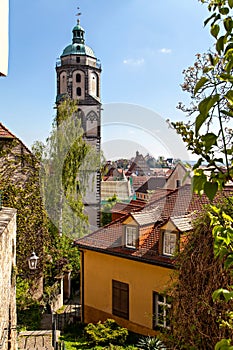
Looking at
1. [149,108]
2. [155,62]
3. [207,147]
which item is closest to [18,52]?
[149,108]

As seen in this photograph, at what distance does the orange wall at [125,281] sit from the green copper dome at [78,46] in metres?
15.4

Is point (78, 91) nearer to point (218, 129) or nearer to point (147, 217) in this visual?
point (147, 217)

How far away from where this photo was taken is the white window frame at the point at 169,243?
23.2ft

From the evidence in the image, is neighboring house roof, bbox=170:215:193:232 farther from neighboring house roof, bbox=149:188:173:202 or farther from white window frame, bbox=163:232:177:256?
neighboring house roof, bbox=149:188:173:202

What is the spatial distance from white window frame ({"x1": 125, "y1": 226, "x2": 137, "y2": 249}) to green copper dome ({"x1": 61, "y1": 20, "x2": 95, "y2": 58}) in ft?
50.9

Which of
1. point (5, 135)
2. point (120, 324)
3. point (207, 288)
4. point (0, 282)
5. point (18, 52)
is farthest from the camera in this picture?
point (5, 135)

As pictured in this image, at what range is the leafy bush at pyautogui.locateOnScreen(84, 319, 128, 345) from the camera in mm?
7047

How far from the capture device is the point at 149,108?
275 inches

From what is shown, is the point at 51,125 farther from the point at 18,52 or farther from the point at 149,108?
the point at 149,108

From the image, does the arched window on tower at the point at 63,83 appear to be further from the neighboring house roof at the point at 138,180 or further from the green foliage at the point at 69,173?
the neighboring house roof at the point at 138,180

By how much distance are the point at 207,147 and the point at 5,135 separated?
9.26 m

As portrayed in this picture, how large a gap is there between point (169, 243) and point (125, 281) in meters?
1.54

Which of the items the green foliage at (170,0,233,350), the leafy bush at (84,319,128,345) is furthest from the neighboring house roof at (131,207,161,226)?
the green foliage at (170,0,233,350)

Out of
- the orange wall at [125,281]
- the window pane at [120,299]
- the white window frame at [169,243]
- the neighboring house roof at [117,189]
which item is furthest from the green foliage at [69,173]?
the white window frame at [169,243]
